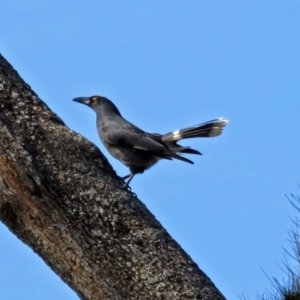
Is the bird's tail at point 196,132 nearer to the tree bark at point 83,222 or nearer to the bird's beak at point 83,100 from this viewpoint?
the bird's beak at point 83,100

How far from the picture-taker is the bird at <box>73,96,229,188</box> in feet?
19.9

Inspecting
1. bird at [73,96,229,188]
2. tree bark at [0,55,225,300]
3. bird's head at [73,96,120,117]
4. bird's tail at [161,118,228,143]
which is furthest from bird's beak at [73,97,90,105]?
tree bark at [0,55,225,300]

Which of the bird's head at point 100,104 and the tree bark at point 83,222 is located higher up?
the bird's head at point 100,104

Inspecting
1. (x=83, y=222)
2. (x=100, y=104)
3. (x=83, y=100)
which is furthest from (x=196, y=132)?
(x=83, y=222)

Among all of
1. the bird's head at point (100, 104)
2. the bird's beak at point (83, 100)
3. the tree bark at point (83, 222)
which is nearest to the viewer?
the tree bark at point (83, 222)

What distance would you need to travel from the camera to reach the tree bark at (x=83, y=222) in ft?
9.66

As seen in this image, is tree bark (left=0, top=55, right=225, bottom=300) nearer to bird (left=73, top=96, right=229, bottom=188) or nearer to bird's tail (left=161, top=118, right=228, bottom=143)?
bird (left=73, top=96, right=229, bottom=188)

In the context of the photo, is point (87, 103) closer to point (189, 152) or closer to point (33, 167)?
point (189, 152)

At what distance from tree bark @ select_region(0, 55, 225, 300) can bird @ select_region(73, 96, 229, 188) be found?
2.34 m

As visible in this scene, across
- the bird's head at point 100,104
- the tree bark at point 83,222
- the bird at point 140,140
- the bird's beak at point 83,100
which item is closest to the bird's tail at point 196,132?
the bird at point 140,140

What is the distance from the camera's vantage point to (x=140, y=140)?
6.33 m

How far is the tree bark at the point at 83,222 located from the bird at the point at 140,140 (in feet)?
7.69

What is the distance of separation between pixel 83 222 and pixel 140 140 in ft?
10.7

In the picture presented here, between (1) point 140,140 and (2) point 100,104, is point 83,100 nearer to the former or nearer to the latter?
(2) point 100,104
